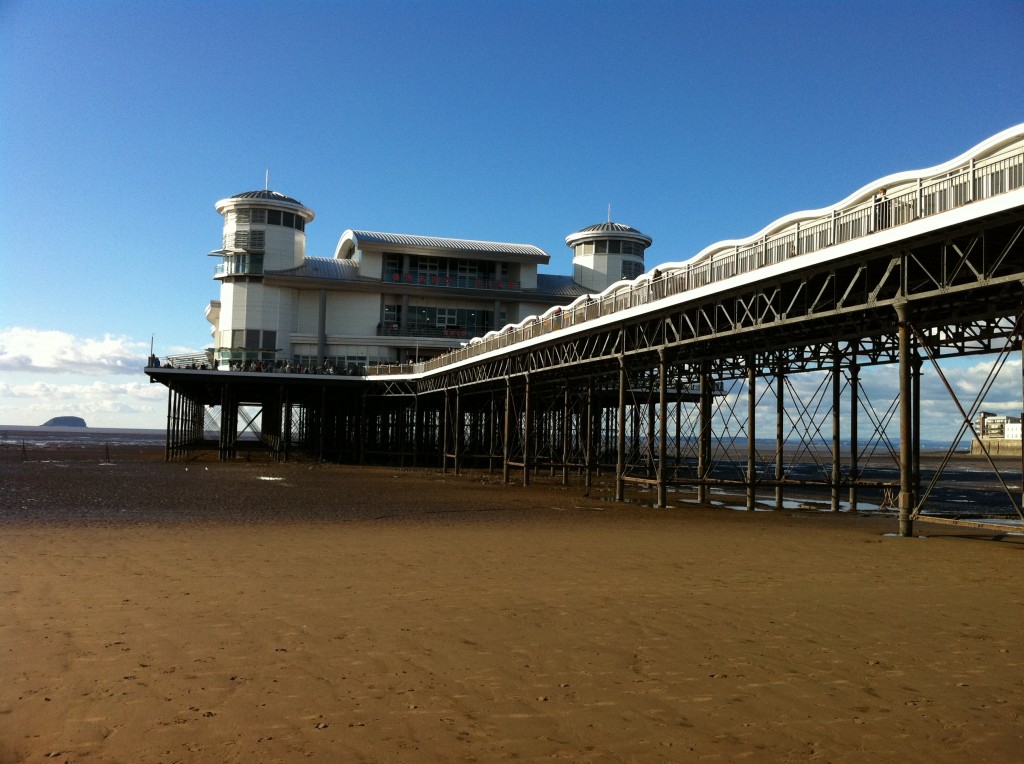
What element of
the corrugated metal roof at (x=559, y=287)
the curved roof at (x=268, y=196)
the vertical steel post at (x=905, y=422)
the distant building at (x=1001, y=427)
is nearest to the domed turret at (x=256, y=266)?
the curved roof at (x=268, y=196)

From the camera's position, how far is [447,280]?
70.0 meters

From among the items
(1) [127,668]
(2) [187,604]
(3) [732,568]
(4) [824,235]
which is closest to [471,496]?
(4) [824,235]

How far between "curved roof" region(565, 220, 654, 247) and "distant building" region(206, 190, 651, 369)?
120 mm

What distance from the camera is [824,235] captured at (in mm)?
17906

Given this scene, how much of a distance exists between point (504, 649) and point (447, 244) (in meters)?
64.4

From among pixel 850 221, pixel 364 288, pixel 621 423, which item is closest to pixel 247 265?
pixel 364 288

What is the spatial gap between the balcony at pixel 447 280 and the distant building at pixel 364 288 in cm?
8

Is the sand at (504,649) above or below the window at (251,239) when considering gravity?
below

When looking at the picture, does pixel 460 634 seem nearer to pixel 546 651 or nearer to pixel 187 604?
pixel 546 651

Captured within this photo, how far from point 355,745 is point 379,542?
33.4ft

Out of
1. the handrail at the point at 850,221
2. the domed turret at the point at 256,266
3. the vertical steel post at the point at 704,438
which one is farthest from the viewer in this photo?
the domed turret at the point at 256,266

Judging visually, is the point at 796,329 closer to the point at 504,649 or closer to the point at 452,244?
the point at 504,649

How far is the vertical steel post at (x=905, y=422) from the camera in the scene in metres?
16.1

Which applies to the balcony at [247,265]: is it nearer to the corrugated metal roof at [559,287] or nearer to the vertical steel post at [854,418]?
the corrugated metal roof at [559,287]
